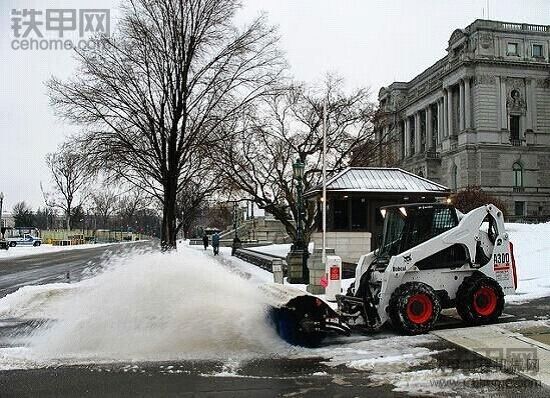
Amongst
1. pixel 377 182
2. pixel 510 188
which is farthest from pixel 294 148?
pixel 510 188

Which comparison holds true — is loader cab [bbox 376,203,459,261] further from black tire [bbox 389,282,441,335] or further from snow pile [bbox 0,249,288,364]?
snow pile [bbox 0,249,288,364]

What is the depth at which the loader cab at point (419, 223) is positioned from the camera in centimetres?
1026

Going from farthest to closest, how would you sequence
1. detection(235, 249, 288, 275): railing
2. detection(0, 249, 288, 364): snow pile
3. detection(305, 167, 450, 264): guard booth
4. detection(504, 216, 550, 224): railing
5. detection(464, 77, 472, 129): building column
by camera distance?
detection(464, 77, 472, 129): building column
detection(504, 216, 550, 224): railing
detection(305, 167, 450, 264): guard booth
detection(235, 249, 288, 275): railing
detection(0, 249, 288, 364): snow pile

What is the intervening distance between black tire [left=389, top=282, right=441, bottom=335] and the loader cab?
102cm

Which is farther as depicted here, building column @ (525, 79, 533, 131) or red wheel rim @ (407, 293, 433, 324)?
building column @ (525, 79, 533, 131)

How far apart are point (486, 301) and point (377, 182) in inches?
677

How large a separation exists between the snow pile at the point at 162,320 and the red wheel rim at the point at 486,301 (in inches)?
151

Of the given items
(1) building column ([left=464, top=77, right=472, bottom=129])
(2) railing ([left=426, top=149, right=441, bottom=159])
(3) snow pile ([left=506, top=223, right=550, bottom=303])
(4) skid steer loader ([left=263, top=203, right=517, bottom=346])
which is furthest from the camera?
(2) railing ([left=426, top=149, right=441, bottom=159])

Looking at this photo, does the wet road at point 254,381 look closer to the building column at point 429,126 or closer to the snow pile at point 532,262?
the snow pile at point 532,262

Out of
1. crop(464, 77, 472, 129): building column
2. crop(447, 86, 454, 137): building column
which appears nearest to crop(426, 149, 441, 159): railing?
crop(447, 86, 454, 137): building column

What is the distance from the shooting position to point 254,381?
702 centimetres

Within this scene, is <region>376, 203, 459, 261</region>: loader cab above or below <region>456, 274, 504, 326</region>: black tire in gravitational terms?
above

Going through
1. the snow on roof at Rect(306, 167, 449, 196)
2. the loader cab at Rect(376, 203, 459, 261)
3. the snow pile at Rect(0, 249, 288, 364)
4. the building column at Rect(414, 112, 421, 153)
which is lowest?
the snow pile at Rect(0, 249, 288, 364)

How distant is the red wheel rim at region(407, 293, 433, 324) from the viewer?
9.39 metres
